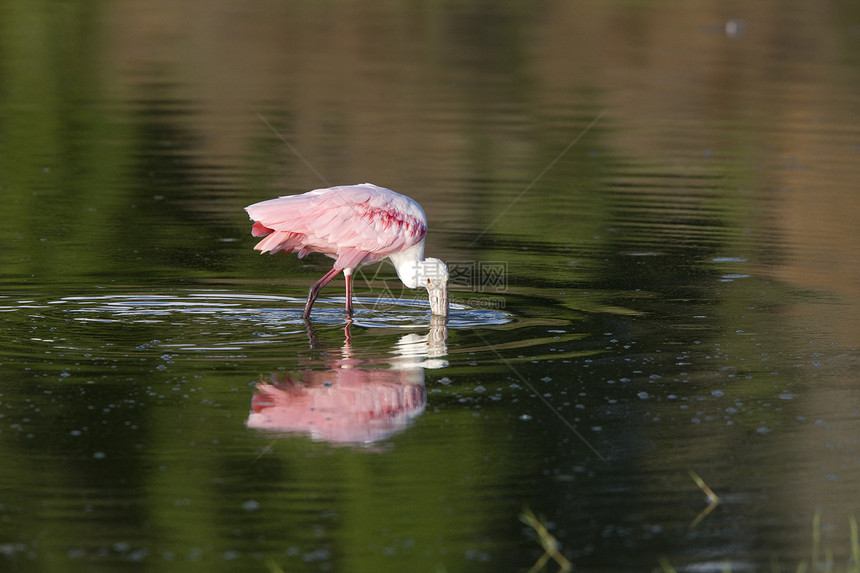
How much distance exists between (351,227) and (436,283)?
0.74 meters

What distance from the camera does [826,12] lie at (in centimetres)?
3659

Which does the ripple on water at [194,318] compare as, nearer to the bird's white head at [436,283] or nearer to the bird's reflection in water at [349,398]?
the bird's white head at [436,283]

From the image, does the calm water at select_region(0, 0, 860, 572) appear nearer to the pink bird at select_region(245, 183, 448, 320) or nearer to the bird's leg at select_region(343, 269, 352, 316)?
the bird's leg at select_region(343, 269, 352, 316)

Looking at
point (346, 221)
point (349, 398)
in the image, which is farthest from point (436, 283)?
point (349, 398)

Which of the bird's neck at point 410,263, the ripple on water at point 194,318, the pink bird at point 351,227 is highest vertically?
the pink bird at point 351,227

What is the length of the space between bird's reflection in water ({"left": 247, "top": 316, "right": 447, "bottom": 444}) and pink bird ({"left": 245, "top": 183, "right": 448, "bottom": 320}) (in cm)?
125

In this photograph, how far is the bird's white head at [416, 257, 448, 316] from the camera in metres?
9.98

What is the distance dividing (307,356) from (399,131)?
37.7 feet

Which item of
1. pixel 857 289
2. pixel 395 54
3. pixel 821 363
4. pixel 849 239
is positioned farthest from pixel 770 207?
pixel 395 54

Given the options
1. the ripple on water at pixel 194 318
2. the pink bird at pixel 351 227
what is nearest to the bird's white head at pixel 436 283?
the pink bird at pixel 351 227

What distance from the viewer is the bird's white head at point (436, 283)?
9.98 m

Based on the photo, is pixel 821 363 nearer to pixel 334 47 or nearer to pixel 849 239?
pixel 849 239

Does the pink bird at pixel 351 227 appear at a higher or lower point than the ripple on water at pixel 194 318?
higher

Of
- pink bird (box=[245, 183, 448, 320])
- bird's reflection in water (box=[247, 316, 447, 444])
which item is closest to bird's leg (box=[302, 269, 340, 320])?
pink bird (box=[245, 183, 448, 320])
